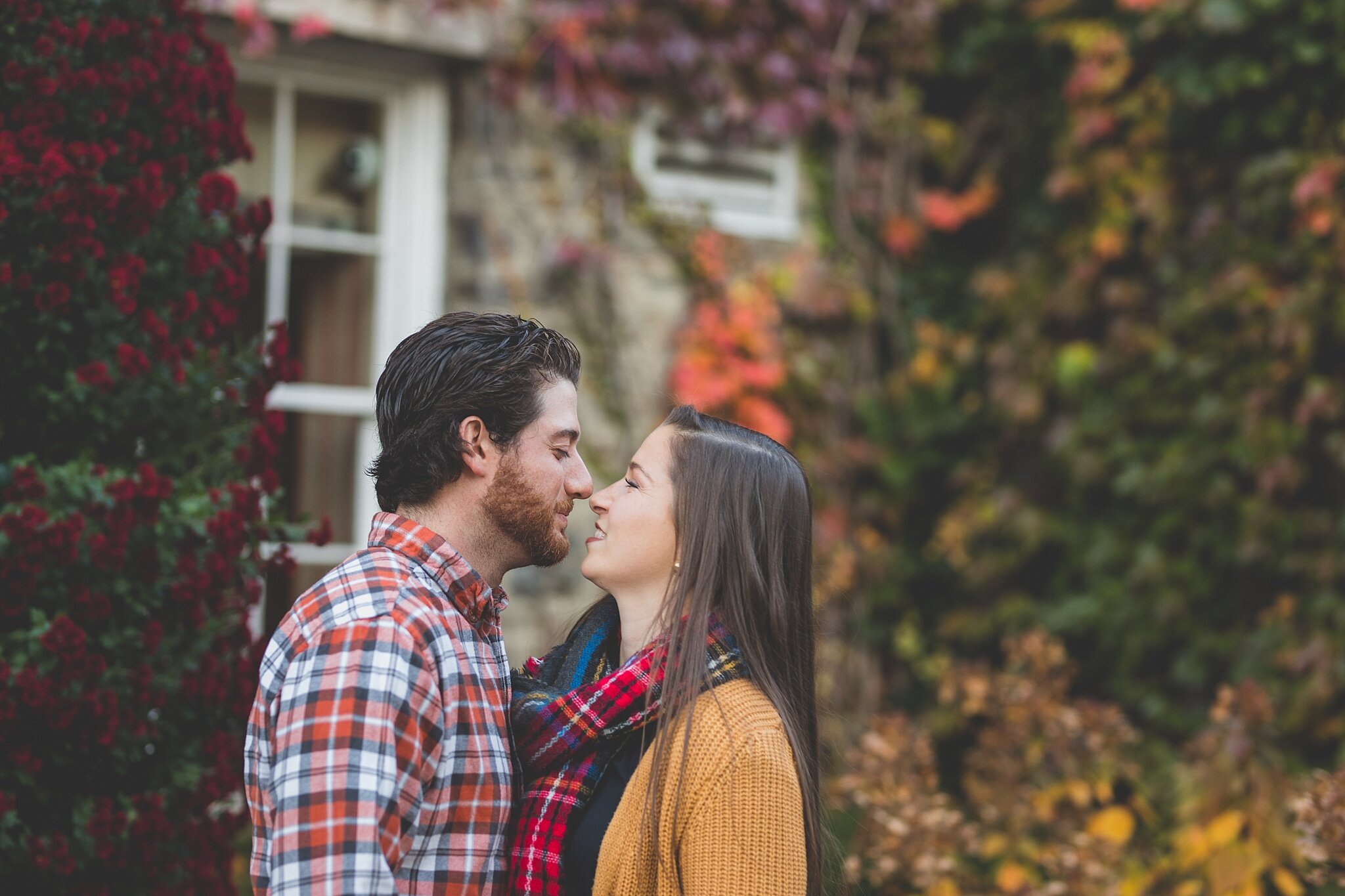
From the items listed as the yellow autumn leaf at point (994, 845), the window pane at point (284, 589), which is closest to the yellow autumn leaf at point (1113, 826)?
the yellow autumn leaf at point (994, 845)

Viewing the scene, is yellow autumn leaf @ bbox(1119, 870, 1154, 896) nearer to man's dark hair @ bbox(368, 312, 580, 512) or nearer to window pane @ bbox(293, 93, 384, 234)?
man's dark hair @ bbox(368, 312, 580, 512)

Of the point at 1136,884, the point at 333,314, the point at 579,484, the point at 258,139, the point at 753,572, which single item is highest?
the point at 258,139

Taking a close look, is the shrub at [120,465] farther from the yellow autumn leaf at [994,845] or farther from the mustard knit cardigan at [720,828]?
the yellow autumn leaf at [994,845]

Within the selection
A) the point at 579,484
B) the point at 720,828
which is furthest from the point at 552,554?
the point at 720,828

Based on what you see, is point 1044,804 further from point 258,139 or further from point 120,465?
point 258,139

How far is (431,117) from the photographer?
16.3 ft

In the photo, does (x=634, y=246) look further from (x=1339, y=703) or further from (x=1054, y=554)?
(x=1339, y=703)

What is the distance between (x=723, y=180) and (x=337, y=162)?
5.19 ft

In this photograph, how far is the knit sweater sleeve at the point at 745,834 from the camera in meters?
1.81

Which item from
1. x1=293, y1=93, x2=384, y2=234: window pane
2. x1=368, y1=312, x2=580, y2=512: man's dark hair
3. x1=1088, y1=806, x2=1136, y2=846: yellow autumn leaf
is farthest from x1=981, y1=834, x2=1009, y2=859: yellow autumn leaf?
x1=293, y1=93, x2=384, y2=234: window pane

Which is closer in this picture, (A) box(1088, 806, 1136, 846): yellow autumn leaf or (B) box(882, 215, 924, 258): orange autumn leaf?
(A) box(1088, 806, 1136, 846): yellow autumn leaf

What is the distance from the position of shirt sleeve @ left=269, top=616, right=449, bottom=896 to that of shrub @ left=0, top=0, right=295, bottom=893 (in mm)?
813

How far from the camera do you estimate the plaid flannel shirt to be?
1.61 m

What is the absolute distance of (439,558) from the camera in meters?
1.93
